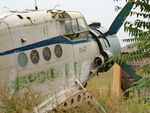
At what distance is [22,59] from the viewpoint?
9.18m

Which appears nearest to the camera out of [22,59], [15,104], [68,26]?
[15,104]

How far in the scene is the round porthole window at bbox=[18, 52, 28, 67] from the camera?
9.08 meters

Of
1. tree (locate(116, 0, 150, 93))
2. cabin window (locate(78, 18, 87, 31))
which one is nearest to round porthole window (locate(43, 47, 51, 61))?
cabin window (locate(78, 18, 87, 31))

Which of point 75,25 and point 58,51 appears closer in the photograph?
point 58,51

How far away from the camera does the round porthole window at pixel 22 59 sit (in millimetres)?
9078

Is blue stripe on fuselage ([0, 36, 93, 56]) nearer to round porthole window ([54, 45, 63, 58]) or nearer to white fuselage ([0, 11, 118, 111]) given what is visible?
white fuselage ([0, 11, 118, 111])

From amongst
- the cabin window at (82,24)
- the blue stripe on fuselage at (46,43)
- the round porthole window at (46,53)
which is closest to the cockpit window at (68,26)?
the blue stripe on fuselage at (46,43)

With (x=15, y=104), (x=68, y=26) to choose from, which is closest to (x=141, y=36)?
(x=15, y=104)

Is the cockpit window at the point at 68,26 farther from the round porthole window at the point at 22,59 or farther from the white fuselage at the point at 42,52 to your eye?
the round porthole window at the point at 22,59

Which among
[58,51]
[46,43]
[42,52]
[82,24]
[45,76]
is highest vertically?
[82,24]

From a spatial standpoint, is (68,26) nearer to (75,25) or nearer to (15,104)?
(75,25)

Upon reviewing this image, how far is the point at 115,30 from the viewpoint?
547 inches

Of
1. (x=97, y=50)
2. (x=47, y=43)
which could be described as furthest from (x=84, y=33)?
(x=47, y=43)

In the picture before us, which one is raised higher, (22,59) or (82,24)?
(82,24)
